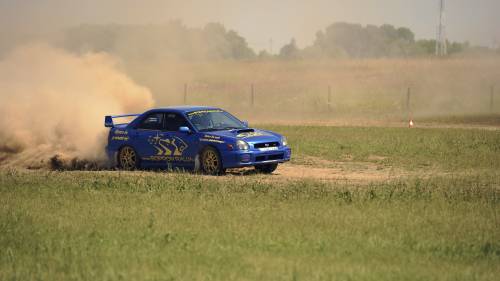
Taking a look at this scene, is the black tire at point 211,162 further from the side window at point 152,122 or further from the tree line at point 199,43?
the tree line at point 199,43

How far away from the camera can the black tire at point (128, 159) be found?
19734 millimetres

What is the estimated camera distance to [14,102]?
86.5ft

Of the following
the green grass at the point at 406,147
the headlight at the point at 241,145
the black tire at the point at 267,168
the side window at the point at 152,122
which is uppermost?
the side window at the point at 152,122

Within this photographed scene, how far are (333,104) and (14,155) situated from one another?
34635 millimetres

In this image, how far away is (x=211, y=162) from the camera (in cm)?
1839

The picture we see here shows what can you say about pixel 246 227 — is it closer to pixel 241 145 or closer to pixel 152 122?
pixel 241 145

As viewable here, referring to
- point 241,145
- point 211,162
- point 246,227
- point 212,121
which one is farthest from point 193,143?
point 246,227

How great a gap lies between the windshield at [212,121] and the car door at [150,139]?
2.39 ft

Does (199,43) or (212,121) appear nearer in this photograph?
(212,121)

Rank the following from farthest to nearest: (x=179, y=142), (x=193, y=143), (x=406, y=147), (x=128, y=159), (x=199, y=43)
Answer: (x=199, y=43) < (x=406, y=147) < (x=128, y=159) < (x=179, y=142) < (x=193, y=143)

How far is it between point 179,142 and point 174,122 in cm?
59

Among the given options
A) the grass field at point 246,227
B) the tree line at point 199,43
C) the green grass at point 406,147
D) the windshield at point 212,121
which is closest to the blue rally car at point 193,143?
the windshield at point 212,121

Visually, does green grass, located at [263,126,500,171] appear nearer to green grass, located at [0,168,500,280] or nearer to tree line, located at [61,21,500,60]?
green grass, located at [0,168,500,280]

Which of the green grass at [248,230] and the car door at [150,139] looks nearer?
the green grass at [248,230]
